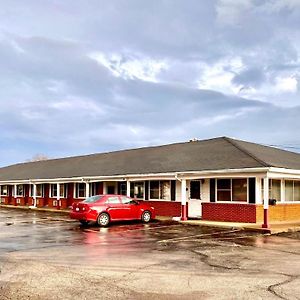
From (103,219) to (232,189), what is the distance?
6559 millimetres

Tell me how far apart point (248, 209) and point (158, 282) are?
13.2 m

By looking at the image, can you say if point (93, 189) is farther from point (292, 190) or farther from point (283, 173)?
point (283, 173)

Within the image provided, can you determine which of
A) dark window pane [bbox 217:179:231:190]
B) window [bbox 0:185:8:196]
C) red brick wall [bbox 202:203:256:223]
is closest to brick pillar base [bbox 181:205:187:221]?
red brick wall [bbox 202:203:256:223]

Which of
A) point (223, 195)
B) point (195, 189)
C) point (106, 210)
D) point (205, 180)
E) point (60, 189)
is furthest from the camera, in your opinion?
point (60, 189)

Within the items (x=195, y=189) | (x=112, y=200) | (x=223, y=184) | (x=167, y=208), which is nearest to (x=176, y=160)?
(x=195, y=189)

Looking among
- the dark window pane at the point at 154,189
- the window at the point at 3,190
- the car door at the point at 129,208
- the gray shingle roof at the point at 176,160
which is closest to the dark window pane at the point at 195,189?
the gray shingle roof at the point at 176,160

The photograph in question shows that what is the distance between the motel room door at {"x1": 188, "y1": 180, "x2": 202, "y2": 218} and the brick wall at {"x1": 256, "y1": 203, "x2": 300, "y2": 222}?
3.71 metres

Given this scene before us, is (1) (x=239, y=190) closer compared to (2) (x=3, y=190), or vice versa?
(1) (x=239, y=190)

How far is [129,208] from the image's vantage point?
21.3 m

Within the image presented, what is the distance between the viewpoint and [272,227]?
18.6 metres

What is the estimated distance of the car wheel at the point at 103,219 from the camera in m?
19.9

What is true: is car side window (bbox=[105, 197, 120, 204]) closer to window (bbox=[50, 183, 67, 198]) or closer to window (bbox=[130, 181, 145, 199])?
window (bbox=[130, 181, 145, 199])

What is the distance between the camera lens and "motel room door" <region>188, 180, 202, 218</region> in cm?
2311

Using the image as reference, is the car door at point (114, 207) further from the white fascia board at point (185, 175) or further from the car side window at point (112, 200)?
the white fascia board at point (185, 175)
